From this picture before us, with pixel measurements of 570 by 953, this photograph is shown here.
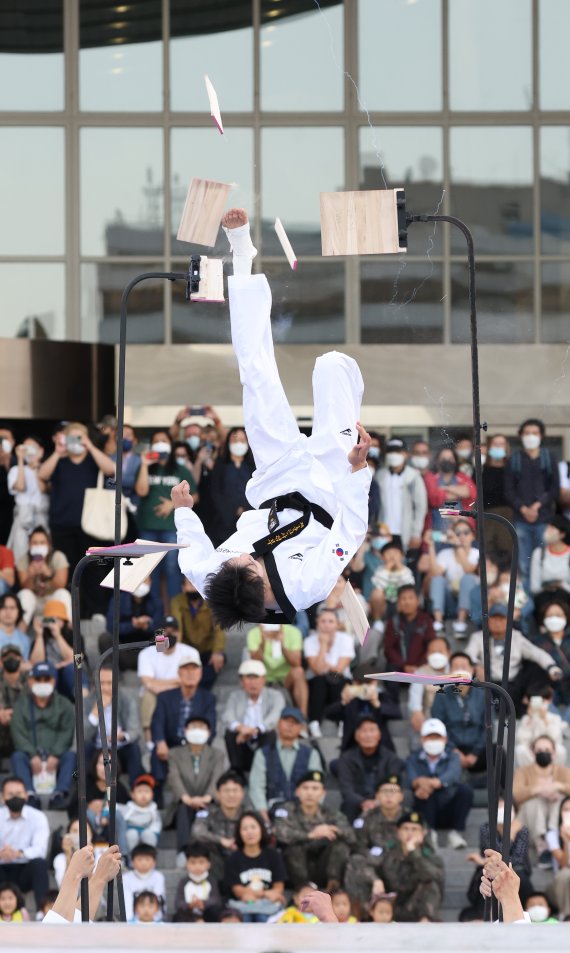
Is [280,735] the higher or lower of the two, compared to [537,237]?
lower

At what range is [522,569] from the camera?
984 cm

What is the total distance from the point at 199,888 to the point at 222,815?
44 cm

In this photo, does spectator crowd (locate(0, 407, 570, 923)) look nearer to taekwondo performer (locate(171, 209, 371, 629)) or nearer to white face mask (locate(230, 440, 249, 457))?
white face mask (locate(230, 440, 249, 457))

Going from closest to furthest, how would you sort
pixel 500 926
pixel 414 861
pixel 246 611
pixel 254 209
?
pixel 500 926
pixel 246 611
pixel 414 861
pixel 254 209

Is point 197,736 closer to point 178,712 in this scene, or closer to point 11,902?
point 178,712

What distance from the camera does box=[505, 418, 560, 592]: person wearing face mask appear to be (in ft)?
29.7

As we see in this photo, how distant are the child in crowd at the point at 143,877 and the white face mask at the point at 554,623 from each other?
101 inches

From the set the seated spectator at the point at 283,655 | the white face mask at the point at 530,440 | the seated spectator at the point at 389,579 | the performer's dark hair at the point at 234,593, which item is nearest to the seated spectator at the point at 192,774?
the seated spectator at the point at 283,655

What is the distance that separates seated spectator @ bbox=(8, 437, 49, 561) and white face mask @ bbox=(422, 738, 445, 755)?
106 inches

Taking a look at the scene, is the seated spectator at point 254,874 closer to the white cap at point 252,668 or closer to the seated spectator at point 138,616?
the white cap at point 252,668

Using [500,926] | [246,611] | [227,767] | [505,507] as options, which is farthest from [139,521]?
[500,926]

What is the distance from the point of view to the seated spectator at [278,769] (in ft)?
29.5

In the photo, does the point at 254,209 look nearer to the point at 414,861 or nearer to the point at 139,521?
the point at 139,521

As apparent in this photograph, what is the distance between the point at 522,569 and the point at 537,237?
3960 mm
